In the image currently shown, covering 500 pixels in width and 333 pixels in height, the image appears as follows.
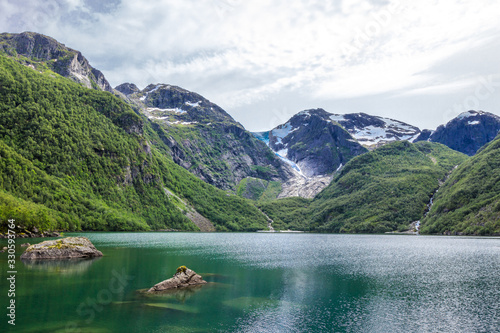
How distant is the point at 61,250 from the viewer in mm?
68562

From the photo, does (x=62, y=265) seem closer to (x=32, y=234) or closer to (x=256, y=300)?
(x=256, y=300)

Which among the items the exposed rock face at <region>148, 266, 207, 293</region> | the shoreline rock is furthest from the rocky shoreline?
the exposed rock face at <region>148, 266, 207, 293</region>

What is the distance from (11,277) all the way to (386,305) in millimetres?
50374

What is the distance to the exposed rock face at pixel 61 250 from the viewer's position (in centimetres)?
6450

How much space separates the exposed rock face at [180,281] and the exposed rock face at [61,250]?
3636cm

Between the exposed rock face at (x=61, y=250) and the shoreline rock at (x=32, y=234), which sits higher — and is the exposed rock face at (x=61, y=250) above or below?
above

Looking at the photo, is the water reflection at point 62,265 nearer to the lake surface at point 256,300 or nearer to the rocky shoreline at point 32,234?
the lake surface at point 256,300

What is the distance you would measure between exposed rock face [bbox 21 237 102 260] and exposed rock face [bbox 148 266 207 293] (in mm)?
36358

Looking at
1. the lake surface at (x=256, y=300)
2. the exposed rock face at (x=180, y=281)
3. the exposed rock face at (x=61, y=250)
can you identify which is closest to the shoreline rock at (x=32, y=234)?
the exposed rock face at (x=61, y=250)

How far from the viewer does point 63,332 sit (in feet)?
81.8

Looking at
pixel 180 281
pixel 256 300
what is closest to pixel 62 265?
pixel 180 281

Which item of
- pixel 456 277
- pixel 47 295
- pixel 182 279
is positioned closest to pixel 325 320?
pixel 182 279

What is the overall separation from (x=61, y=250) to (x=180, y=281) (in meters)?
39.9

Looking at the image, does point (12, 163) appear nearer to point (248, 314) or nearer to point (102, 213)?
point (102, 213)
